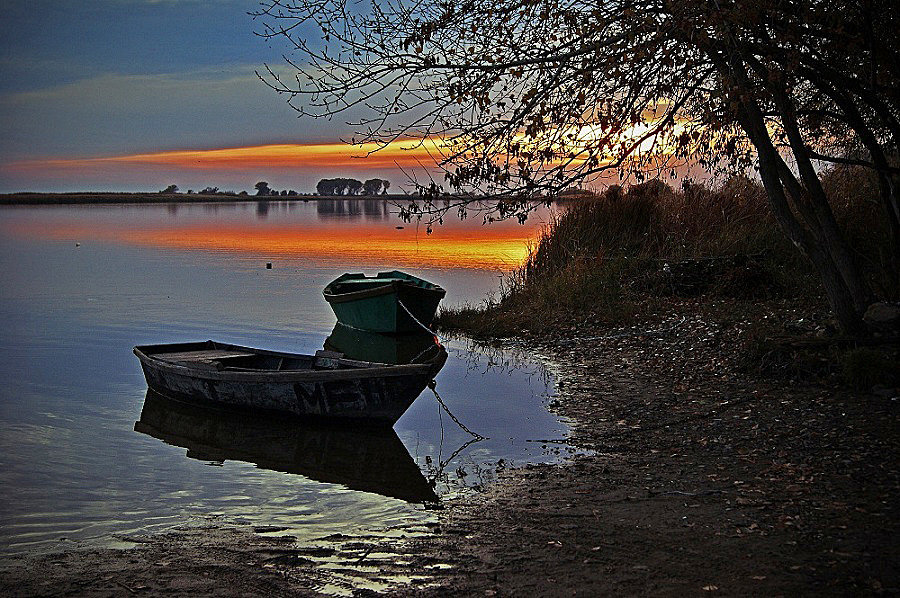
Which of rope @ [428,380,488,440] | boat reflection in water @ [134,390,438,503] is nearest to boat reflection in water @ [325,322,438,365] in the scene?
rope @ [428,380,488,440]

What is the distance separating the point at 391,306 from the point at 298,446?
335 inches

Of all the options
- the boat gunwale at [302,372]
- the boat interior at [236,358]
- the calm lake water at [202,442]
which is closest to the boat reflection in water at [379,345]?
the calm lake water at [202,442]

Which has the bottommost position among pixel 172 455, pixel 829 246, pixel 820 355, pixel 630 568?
pixel 172 455

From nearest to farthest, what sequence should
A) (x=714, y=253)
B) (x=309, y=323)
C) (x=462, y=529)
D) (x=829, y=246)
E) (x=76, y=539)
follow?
(x=462, y=529), (x=76, y=539), (x=829, y=246), (x=714, y=253), (x=309, y=323)

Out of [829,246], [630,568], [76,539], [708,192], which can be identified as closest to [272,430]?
[76,539]

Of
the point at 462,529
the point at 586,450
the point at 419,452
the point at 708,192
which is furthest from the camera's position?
the point at 708,192

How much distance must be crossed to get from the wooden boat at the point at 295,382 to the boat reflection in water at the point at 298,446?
0.22 m

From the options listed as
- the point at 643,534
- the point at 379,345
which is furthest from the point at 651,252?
the point at 643,534

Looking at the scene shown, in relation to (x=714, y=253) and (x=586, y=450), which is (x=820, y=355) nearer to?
(x=586, y=450)

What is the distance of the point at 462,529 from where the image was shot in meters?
7.40

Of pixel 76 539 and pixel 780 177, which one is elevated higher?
pixel 780 177

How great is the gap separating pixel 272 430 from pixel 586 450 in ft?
15.3

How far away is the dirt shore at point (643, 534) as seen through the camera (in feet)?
19.6

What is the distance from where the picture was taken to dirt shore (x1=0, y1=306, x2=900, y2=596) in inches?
235
